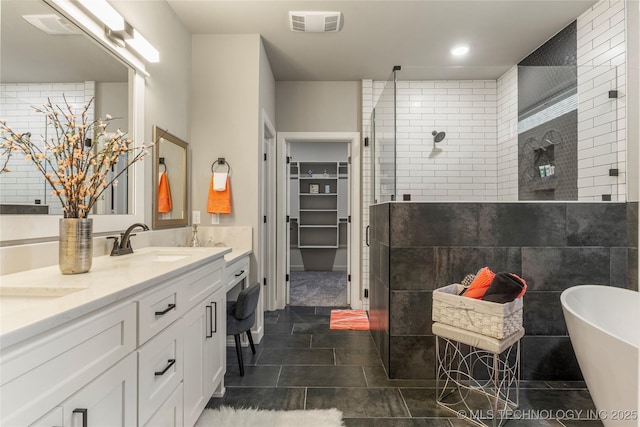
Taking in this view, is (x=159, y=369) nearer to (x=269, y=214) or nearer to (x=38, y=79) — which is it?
(x=38, y=79)

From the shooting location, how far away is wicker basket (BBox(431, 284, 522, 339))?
1671 millimetres

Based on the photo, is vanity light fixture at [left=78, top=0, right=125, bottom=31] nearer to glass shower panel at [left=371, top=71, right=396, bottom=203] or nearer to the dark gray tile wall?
glass shower panel at [left=371, top=71, right=396, bottom=203]

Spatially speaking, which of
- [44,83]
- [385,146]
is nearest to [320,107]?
[385,146]

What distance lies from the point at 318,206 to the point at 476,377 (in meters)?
4.61

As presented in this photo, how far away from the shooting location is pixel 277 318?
11.5 ft

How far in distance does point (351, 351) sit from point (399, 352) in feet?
1.93

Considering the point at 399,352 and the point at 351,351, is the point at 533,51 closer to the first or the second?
the point at 399,352

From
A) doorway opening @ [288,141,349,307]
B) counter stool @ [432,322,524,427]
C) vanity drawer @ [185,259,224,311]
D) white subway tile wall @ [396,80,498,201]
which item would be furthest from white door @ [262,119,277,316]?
doorway opening @ [288,141,349,307]

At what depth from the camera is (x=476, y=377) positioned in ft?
7.27

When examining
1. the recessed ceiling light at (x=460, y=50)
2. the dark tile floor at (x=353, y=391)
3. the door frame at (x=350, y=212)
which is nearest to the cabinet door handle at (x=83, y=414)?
the dark tile floor at (x=353, y=391)

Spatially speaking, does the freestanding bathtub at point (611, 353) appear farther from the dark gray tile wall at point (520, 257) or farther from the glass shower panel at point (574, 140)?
the glass shower panel at point (574, 140)

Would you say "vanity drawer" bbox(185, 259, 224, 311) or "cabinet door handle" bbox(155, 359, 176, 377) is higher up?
"vanity drawer" bbox(185, 259, 224, 311)

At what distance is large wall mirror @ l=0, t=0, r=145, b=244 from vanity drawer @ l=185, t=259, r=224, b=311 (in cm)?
63

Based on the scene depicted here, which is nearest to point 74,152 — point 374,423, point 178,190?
point 178,190
